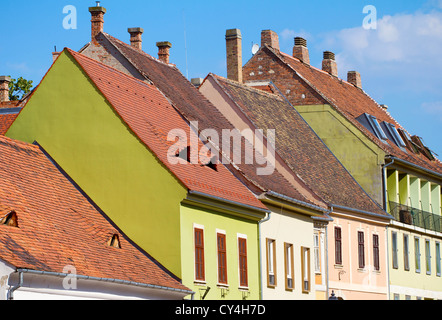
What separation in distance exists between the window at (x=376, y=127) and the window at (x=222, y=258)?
2125cm

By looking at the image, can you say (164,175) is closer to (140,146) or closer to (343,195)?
(140,146)

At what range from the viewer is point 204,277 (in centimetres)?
3180

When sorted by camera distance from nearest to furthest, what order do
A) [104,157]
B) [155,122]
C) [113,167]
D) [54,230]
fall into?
[54,230] < [113,167] < [104,157] < [155,122]

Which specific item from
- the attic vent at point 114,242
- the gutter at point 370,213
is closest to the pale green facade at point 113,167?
the attic vent at point 114,242

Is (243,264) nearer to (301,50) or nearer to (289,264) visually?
(289,264)

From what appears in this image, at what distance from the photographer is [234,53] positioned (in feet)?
165

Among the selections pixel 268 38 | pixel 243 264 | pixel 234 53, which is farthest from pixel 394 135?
pixel 243 264

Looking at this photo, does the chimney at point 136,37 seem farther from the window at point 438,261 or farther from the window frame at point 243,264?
the window at point 438,261

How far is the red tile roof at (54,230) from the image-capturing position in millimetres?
25234

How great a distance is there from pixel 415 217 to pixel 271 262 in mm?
19117
